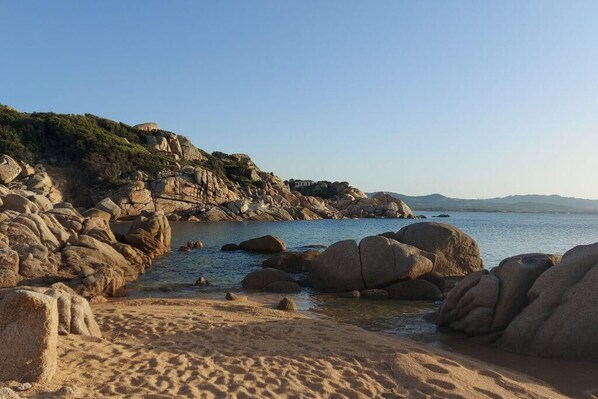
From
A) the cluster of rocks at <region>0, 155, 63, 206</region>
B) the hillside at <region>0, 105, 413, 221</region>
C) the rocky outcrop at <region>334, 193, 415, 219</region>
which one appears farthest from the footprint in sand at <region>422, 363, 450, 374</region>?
the rocky outcrop at <region>334, 193, 415, 219</region>

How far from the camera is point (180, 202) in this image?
65625 mm

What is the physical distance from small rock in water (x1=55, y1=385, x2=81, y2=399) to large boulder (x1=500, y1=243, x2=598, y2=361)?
9240mm

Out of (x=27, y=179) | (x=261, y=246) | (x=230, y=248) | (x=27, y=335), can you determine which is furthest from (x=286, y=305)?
(x=27, y=179)

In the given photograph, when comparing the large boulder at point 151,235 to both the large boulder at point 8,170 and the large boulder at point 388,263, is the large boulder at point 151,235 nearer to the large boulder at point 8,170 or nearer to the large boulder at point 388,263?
the large boulder at point 388,263

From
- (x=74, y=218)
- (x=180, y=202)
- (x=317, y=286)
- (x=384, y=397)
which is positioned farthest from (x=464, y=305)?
(x=180, y=202)

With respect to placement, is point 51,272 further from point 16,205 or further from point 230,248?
point 230,248

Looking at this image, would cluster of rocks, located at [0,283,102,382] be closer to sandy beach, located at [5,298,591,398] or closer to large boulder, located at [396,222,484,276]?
sandy beach, located at [5,298,591,398]

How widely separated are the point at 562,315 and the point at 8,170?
56591mm

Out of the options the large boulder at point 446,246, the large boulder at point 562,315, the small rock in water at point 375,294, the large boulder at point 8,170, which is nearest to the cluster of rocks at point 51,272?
the small rock in water at point 375,294

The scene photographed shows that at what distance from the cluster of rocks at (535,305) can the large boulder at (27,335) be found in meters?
9.69

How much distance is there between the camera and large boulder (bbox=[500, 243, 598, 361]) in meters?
10.1

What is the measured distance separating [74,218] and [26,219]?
14.6ft

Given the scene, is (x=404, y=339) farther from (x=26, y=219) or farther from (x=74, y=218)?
(x=74, y=218)

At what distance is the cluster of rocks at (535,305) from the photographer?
33.5ft
